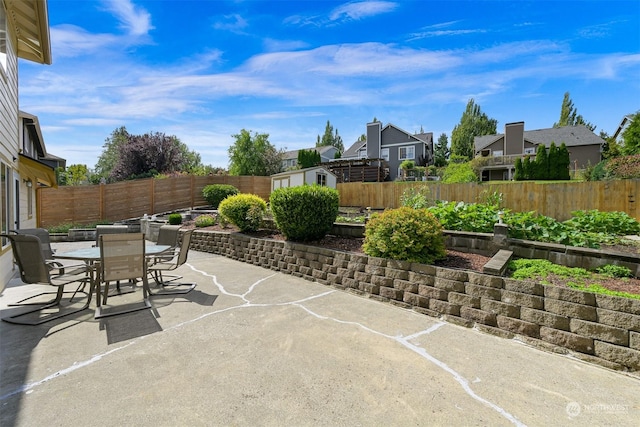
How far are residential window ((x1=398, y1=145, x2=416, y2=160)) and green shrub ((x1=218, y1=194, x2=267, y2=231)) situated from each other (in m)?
27.9

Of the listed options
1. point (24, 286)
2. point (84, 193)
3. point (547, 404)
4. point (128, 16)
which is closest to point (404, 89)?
point (128, 16)

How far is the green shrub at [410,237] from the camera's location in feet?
14.0

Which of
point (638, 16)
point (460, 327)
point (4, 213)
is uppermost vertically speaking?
point (638, 16)

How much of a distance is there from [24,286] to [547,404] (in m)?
7.59

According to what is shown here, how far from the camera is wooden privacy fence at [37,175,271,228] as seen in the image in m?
12.7

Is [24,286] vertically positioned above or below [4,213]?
Answer: below

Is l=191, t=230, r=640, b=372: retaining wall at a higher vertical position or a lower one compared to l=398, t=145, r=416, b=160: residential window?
lower

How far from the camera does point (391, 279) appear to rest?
434 cm

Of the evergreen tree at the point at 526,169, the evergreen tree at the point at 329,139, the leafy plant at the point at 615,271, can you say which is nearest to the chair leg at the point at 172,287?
the leafy plant at the point at 615,271

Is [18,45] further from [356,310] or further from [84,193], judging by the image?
[356,310]

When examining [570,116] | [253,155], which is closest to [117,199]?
[253,155]

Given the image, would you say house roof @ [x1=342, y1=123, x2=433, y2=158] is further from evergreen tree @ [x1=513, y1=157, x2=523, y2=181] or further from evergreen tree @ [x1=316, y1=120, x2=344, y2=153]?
evergreen tree @ [x1=316, y1=120, x2=344, y2=153]

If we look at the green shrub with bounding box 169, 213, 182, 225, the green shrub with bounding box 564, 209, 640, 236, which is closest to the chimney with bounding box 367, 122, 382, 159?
the green shrub with bounding box 169, 213, 182, 225

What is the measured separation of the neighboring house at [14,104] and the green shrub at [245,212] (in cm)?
424
